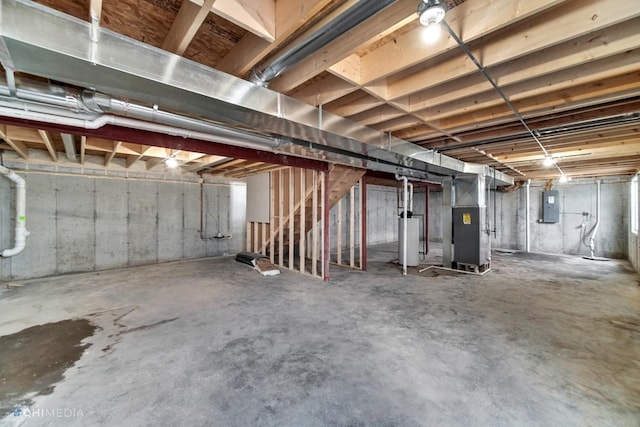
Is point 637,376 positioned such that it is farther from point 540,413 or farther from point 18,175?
point 18,175

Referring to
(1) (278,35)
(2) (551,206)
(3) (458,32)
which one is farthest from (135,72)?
(2) (551,206)

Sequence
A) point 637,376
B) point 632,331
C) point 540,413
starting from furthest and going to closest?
1. point 632,331
2. point 637,376
3. point 540,413

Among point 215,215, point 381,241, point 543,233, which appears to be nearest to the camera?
point 215,215

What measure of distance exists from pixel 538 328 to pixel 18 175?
8.12 metres

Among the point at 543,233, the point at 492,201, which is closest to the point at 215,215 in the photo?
the point at 492,201

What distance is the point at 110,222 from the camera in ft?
18.3

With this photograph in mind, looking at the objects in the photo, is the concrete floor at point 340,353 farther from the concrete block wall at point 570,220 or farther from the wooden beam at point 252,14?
the concrete block wall at point 570,220

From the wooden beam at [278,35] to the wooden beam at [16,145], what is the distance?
3.67m

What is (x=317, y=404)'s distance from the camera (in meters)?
1.74

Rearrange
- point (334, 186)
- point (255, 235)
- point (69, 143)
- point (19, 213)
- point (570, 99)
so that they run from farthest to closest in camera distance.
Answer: point (255, 235) → point (334, 186) → point (19, 213) → point (69, 143) → point (570, 99)

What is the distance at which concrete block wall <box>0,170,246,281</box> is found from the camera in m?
4.77

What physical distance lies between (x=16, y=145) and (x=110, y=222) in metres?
2.03

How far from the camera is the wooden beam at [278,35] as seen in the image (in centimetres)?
136

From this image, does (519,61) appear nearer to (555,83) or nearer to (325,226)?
(555,83)
